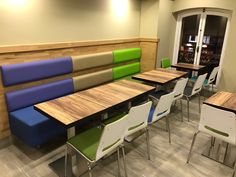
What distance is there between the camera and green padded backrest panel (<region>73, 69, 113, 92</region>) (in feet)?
11.6

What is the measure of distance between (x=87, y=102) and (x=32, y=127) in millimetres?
762

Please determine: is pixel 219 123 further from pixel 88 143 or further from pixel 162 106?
pixel 88 143

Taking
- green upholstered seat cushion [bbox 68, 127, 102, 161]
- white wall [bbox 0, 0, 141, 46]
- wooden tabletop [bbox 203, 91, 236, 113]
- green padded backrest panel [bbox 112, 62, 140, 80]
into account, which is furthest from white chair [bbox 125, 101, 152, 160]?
green padded backrest panel [bbox 112, 62, 140, 80]

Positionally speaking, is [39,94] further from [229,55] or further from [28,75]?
[229,55]

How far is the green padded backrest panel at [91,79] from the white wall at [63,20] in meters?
0.69

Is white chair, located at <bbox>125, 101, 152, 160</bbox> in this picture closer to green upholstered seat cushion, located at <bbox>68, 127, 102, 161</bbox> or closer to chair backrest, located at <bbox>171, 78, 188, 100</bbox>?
green upholstered seat cushion, located at <bbox>68, 127, 102, 161</bbox>

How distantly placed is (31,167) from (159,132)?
1.95 meters

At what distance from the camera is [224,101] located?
256cm

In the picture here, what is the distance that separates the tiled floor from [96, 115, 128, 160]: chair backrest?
2.08 ft

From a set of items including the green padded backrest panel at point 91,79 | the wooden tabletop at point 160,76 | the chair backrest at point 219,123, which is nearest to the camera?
the chair backrest at point 219,123

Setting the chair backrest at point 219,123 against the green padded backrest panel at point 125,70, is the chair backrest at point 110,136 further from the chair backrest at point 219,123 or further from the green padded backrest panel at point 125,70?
the green padded backrest panel at point 125,70

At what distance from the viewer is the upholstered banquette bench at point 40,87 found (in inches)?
101

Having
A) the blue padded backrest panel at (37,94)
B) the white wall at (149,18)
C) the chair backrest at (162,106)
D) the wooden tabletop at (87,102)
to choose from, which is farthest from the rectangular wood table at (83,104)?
the white wall at (149,18)

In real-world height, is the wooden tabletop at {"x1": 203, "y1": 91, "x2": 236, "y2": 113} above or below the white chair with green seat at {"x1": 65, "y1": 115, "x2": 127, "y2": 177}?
above
